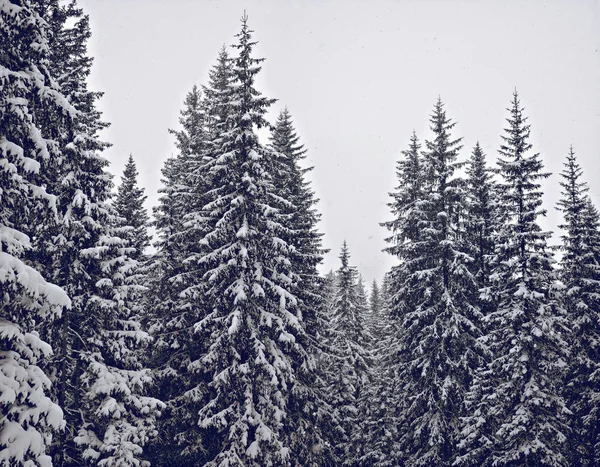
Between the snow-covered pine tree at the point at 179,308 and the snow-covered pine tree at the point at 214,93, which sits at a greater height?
the snow-covered pine tree at the point at 214,93

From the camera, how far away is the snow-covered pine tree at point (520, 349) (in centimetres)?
1814

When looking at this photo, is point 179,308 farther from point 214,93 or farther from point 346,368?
point 346,368

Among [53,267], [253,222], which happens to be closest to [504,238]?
[253,222]

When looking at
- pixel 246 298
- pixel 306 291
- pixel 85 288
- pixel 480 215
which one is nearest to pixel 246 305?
pixel 246 298

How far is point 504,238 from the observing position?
2053cm

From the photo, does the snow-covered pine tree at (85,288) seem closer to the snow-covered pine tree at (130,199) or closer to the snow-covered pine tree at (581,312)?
the snow-covered pine tree at (130,199)

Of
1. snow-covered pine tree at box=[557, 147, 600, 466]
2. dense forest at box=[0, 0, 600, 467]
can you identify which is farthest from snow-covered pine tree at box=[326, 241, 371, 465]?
snow-covered pine tree at box=[557, 147, 600, 466]

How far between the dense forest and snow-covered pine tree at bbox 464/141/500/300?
0.44 feet

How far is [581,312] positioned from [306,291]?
46.6ft

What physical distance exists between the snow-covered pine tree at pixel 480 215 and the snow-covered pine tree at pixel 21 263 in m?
20.5

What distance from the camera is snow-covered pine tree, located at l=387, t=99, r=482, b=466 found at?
20984 mm

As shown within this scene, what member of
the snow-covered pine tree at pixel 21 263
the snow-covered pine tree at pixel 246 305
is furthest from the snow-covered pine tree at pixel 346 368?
the snow-covered pine tree at pixel 21 263

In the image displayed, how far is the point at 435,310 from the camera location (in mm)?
21875

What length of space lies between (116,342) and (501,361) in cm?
1623
